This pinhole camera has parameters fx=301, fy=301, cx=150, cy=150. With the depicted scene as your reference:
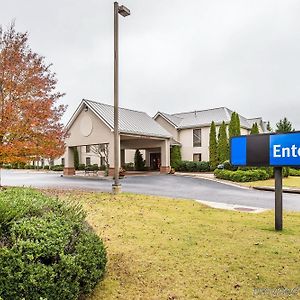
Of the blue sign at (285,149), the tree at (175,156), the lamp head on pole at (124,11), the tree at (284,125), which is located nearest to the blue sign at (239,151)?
the blue sign at (285,149)

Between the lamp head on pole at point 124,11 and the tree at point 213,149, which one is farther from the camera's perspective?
the tree at point 213,149

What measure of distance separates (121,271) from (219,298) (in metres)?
1.52

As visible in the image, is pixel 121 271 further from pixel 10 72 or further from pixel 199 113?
pixel 199 113

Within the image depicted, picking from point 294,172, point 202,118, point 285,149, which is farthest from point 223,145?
point 285,149

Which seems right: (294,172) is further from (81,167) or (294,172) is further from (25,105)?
(25,105)

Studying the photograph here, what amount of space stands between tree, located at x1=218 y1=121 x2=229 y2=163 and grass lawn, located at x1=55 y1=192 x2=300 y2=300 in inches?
886

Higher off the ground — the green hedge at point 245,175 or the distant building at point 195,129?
the distant building at point 195,129

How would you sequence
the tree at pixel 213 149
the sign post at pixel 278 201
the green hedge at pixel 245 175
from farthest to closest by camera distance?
1. the tree at pixel 213 149
2. the green hedge at pixel 245 175
3. the sign post at pixel 278 201

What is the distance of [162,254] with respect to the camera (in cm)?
522

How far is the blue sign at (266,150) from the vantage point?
6.54 meters

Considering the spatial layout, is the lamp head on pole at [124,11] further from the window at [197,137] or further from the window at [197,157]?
the window at [197,157]

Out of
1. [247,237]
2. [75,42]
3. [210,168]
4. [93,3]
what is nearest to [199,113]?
[210,168]

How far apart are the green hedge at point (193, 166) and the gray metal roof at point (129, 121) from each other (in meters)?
5.16

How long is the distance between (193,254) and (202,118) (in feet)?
109
